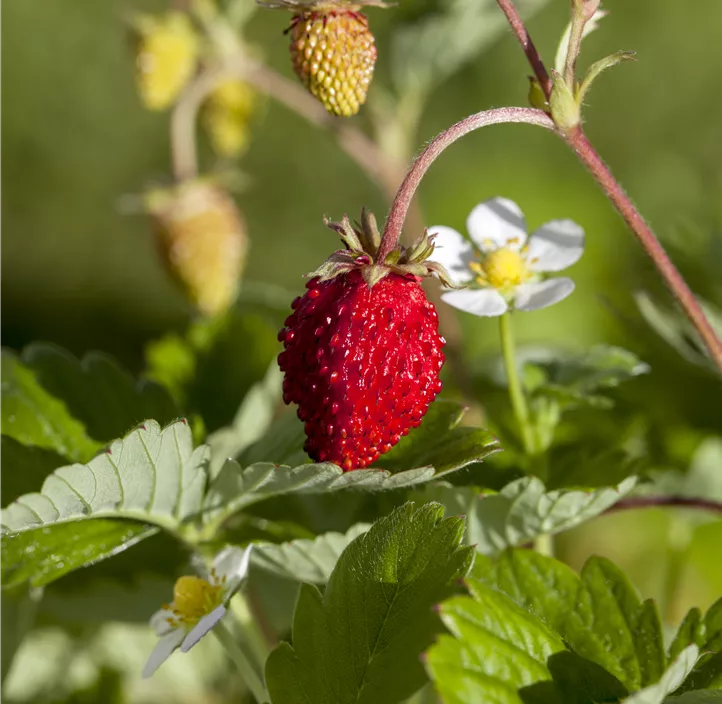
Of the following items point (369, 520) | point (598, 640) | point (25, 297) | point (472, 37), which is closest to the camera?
point (598, 640)

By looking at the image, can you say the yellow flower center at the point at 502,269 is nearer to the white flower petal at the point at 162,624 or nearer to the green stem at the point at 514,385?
the green stem at the point at 514,385

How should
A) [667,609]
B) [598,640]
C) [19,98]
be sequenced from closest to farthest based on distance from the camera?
[598,640], [667,609], [19,98]

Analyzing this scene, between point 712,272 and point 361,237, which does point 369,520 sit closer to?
point 361,237

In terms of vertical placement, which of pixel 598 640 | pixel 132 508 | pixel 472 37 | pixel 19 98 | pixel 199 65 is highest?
pixel 19 98

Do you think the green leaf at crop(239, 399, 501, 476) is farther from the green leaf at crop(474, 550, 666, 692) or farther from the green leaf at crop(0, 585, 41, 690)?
the green leaf at crop(0, 585, 41, 690)

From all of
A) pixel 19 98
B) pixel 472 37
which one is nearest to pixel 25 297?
pixel 19 98

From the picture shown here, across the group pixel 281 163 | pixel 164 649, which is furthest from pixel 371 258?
pixel 281 163
